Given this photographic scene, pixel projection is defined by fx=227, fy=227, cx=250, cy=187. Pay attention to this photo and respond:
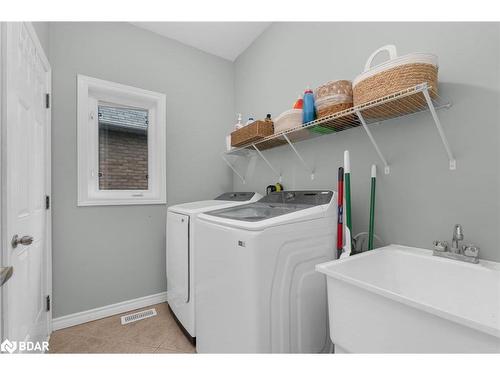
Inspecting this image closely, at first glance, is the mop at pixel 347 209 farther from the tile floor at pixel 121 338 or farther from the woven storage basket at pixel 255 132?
the tile floor at pixel 121 338

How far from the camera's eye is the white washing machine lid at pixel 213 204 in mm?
1893

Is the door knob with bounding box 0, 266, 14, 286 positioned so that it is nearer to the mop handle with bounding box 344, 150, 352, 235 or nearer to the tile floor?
the tile floor

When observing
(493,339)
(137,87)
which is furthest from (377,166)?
(137,87)

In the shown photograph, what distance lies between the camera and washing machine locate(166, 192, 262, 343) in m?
1.79

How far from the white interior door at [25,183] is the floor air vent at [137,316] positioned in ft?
1.89

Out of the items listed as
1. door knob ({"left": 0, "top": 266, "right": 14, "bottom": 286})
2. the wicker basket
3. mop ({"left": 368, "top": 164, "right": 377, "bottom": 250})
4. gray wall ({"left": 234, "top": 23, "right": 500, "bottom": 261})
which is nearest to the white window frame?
door knob ({"left": 0, "top": 266, "right": 14, "bottom": 286})

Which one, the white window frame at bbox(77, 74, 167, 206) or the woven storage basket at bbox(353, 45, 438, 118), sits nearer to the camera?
the woven storage basket at bbox(353, 45, 438, 118)

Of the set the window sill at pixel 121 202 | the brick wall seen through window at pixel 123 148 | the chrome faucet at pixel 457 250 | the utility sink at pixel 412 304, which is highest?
the brick wall seen through window at pixel 123 148

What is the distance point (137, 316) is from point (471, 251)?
2636 millimetres

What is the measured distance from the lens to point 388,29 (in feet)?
4.76

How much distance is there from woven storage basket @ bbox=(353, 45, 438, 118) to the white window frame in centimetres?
210

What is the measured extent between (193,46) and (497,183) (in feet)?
10.1

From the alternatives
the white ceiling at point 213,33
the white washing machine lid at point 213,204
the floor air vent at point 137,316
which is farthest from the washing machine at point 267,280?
the white ceiling at point 213,33
